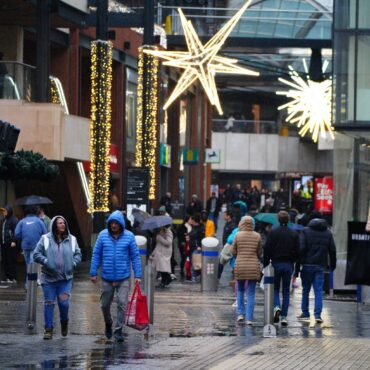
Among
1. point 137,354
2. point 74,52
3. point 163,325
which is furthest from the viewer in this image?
point 74,52

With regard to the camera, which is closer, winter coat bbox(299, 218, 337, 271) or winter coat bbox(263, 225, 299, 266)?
winter coat bbox(263, 225, 299, 266)

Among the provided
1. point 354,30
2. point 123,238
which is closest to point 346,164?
point 354,30

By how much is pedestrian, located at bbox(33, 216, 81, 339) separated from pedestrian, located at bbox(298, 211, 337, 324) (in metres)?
4.81

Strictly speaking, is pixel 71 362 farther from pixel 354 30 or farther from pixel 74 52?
pixel 74 52

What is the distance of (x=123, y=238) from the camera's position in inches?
689

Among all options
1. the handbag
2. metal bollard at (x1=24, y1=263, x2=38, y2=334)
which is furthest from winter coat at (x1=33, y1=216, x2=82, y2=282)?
the handbag

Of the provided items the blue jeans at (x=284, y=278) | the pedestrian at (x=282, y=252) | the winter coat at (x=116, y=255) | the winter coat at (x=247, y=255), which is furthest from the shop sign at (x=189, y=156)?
the winter coat at (x=116, y=255)

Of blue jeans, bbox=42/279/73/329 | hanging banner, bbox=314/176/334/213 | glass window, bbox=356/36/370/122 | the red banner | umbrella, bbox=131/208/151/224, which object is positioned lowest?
blue jeans, bbox=42/279/73/329

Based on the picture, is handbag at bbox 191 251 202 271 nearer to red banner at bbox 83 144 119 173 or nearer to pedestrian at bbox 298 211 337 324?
pedestrian at bbox 298 211 337 324

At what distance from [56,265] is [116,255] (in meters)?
0.81

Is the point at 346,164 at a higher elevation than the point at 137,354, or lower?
higher

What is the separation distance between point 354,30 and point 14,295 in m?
8.67

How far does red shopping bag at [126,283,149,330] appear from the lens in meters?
17.1

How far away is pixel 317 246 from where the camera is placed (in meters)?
21.3
